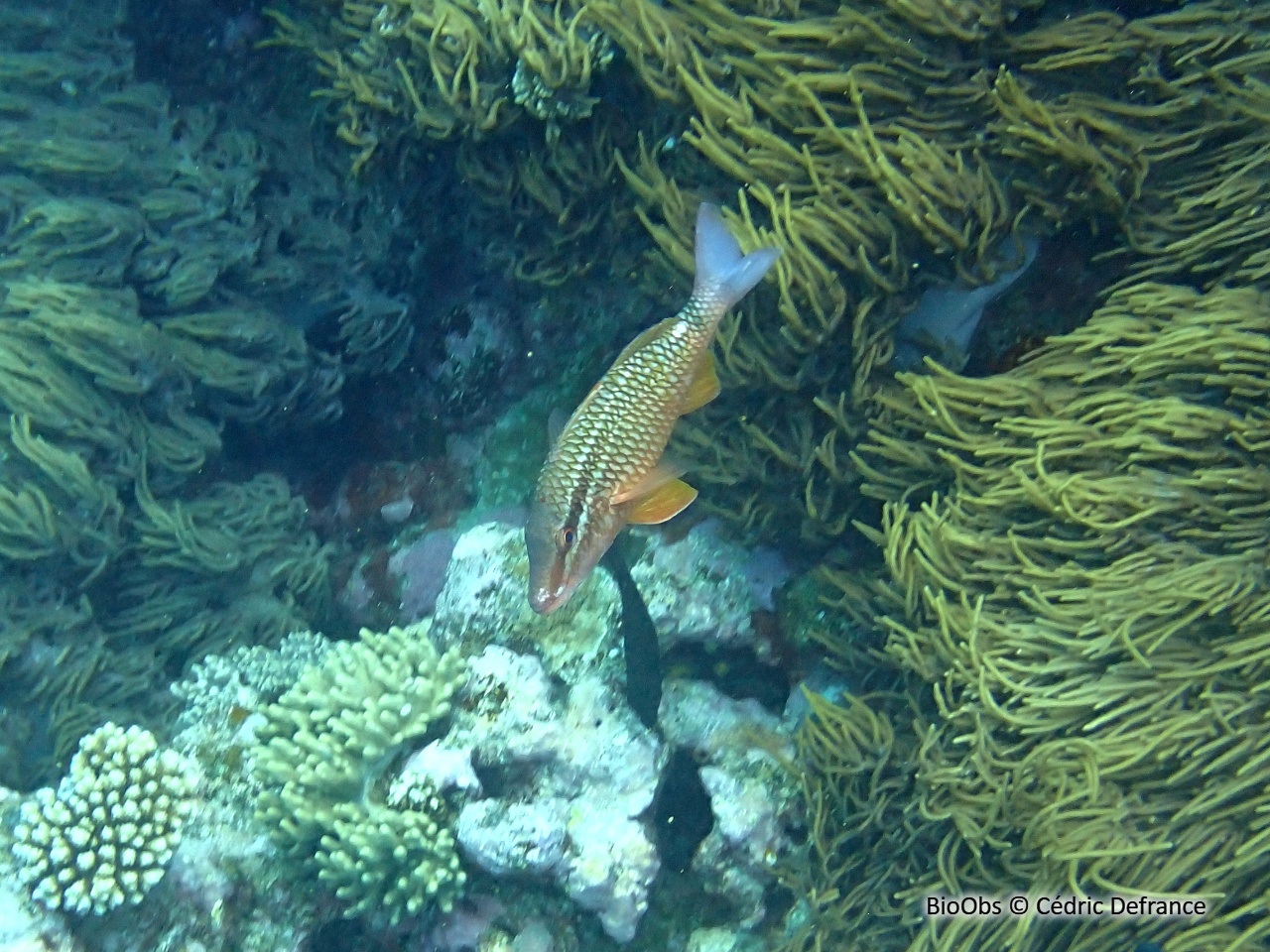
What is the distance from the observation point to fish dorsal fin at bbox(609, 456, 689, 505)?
2719 mm

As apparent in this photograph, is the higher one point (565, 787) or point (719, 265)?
point (719, 265)

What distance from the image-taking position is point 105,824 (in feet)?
10.4

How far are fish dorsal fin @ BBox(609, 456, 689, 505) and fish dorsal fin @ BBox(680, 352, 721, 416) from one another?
0.87 ft

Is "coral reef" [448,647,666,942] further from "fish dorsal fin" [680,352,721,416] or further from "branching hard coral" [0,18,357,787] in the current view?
"branching hard coral" [0,18,357,787]

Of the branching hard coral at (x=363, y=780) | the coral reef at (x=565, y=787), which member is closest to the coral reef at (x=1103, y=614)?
the coral reef at (x=565, y=787)

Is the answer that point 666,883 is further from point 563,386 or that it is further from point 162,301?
point 162,301

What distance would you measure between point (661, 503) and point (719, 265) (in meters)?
0.87

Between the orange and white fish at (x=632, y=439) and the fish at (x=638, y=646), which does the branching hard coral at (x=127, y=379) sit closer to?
the fish at (x=638, y=646)

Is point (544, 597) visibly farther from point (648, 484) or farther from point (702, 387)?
point (702, 387)

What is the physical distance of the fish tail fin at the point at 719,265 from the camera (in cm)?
282

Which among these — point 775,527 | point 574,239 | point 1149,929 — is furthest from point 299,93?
point 1149,929

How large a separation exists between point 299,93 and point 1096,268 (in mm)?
4349

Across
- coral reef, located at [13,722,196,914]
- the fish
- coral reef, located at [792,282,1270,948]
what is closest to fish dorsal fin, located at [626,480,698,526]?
the fish

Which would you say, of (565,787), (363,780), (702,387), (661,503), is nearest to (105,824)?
(363,780)
